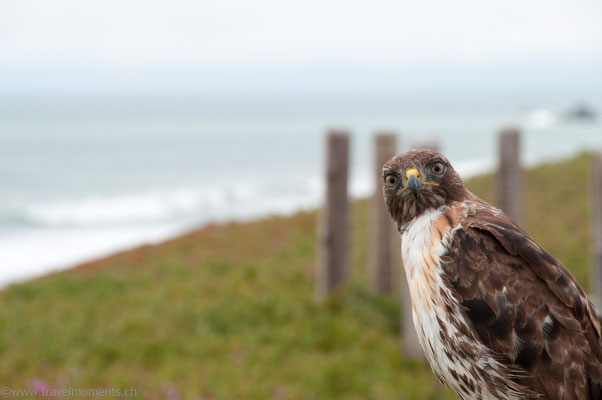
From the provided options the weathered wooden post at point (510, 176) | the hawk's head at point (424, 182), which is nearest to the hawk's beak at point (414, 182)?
the hawk's head at point (424, 182)

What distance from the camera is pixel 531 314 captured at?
2.23 metres

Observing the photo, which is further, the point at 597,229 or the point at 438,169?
the point at 597,229

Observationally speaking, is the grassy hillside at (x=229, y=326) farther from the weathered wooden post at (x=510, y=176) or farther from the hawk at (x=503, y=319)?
the hawk at (x=503, y=319)

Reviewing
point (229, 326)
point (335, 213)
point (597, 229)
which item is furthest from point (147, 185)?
point (597, 229)

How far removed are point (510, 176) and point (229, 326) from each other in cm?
420

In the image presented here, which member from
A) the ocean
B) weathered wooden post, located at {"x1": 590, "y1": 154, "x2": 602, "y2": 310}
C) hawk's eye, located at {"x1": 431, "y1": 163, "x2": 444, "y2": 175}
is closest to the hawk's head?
hawk's eye, located at {"x1": 431, "y1": 163, "x2": 444, "y2": 175}

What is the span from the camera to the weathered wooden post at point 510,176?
626 cm

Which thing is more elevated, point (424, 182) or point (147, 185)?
point (147, 185)

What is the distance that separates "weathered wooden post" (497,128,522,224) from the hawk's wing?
4098 millimetres

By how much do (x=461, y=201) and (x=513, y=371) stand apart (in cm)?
71

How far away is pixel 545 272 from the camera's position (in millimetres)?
2260

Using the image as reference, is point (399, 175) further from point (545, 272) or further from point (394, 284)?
point (394, 284)

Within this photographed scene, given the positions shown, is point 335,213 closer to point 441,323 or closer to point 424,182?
point 424,182

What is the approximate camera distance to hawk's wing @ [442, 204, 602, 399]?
7.29 ft
